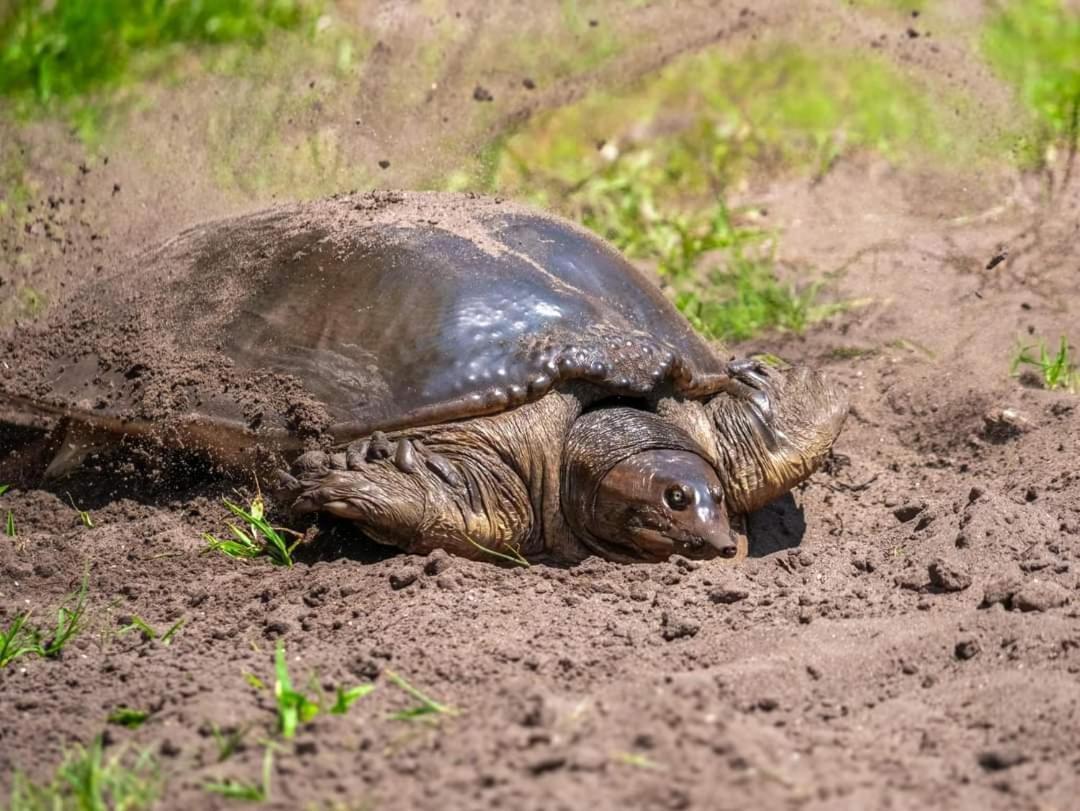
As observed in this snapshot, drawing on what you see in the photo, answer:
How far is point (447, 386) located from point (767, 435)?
128cm

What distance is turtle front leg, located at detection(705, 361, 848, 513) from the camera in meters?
4.71

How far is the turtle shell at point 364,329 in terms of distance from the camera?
4.29m

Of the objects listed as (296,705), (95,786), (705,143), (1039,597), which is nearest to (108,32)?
(705,143)

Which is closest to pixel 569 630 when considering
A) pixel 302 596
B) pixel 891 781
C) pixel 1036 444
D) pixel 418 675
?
pixel 418 675

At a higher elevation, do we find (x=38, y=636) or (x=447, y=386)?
(x=447, y=386)

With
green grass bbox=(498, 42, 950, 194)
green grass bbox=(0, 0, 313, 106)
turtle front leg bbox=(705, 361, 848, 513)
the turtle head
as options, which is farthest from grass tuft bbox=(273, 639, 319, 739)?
green grass bbox=(0, 0, 313, 106)

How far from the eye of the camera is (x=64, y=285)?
574 centimetres

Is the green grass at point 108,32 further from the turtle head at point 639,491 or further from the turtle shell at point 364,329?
the turtle head at point 639,491

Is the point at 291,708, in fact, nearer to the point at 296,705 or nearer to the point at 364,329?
the point at 296,705

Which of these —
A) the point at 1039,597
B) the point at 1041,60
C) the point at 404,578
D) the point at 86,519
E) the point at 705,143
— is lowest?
the point at 86,519

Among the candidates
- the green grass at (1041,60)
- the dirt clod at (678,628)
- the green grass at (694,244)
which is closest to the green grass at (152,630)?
the dirt clod at (678,628)

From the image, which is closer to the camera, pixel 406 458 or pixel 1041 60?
pixel 406 458

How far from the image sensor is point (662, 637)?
3428mm

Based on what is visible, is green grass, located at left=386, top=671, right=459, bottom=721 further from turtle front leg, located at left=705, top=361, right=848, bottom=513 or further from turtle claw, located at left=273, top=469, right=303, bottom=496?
turtle front leg, located at left=705, top=361, right=848, bottom=513
